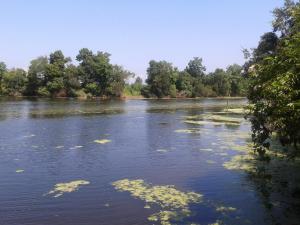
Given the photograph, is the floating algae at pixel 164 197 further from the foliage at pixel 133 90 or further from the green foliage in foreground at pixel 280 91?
the foliage at pixel 133 90

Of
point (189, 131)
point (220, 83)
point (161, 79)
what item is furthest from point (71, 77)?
point (189, 131)

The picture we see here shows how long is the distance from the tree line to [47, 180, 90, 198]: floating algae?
122608mm

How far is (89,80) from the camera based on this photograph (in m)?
146

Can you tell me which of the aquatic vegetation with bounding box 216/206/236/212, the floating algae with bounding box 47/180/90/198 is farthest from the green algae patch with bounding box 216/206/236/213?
the floating algae with bounding box 47/180/90/198

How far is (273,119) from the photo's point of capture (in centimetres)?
1305

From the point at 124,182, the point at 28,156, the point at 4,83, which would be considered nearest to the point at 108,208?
the point at 124,182

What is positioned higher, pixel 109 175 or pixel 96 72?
pixel 96 72

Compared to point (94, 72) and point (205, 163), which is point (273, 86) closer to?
point (205, 163)

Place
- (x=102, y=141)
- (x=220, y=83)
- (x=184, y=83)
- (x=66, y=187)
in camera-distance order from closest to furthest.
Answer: (x=66, y=187), (x=102, y=141), (x=184, y=83), (x=220, y=83)

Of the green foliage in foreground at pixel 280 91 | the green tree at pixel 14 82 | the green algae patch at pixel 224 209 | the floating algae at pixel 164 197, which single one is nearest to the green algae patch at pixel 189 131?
the floating algae at pixel 164 197

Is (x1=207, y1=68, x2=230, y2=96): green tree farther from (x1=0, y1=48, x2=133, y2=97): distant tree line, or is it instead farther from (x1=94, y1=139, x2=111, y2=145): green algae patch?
(x1=94, y1=139, x2=111, y2=145): green algae patch

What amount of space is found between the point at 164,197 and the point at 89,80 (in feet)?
436

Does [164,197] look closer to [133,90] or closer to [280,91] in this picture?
[280,91]

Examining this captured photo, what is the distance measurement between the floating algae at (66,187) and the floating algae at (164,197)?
1642 mm
